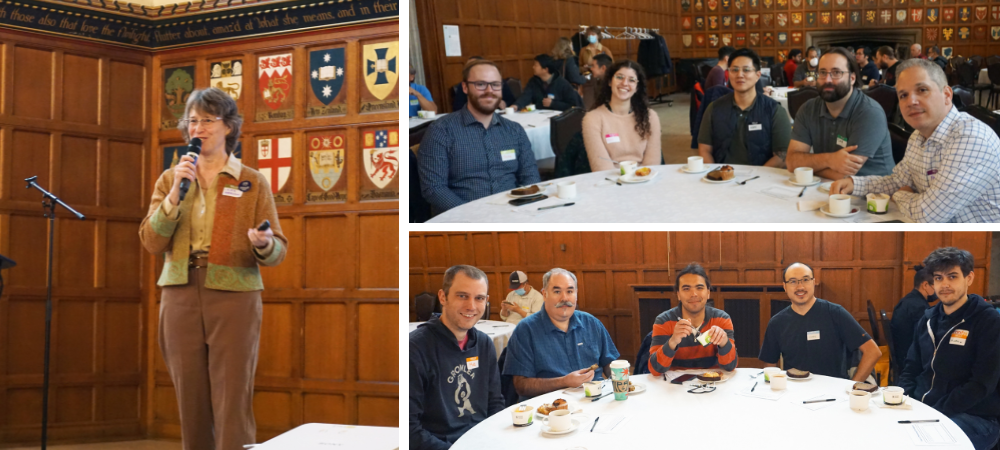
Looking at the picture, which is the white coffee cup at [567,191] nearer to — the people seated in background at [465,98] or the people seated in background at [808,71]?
the people seated in background at [465,98]

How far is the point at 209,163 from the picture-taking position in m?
3.32

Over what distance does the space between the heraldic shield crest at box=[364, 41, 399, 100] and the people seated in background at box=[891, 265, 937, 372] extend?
304 centimetres

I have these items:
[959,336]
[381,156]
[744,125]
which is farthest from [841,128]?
[381,156]

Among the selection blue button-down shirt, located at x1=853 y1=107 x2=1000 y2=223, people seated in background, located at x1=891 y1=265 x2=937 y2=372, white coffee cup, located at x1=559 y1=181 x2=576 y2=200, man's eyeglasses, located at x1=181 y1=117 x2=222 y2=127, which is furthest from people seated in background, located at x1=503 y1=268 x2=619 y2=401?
man's eyeglasses, located at x1=181 y1=117 x2=222 y2=127

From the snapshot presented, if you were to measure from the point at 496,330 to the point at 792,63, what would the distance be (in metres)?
1.06

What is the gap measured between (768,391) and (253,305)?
2120 mm

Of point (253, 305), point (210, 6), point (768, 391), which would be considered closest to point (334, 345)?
point (253, 305)

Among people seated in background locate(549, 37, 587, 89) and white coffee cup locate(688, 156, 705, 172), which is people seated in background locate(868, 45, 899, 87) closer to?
white coffee cup locate(688, 156, 705, 172)

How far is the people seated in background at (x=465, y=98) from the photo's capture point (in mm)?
2139

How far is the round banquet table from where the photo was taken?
2004 millimetres

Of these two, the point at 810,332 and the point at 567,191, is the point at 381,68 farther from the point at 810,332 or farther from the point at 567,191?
the point at 810,332

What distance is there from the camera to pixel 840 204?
6.59 feet

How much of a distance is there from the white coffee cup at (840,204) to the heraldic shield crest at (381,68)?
9.46ft

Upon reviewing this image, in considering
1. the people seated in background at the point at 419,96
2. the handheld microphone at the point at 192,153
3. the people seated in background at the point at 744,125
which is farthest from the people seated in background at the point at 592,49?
the handheld microphone at the point at 192,153
